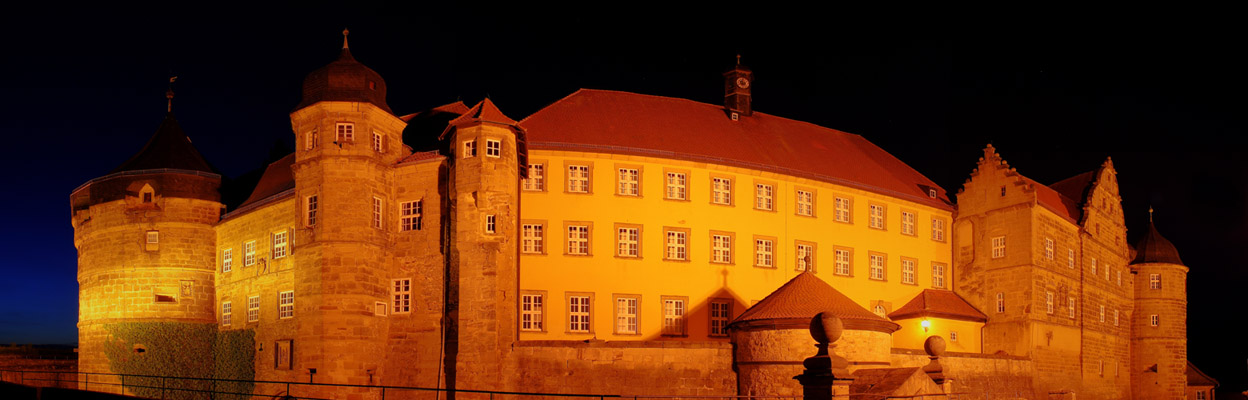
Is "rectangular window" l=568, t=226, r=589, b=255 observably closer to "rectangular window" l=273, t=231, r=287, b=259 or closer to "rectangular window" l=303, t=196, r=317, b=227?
"rectangular window" l=303, t=196, r=317, b=227

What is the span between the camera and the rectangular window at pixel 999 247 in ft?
181

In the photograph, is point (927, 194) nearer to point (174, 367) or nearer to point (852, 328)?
point (852, 328)

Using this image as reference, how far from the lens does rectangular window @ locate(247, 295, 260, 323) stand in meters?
48.1

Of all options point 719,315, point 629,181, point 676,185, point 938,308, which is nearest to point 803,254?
point 719,315

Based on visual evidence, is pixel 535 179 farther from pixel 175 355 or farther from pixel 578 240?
pixel 175 355

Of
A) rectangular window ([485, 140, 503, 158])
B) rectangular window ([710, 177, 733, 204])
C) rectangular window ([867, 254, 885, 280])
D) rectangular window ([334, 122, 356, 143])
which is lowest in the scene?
rectangular window ([867, 254, 885, 280])

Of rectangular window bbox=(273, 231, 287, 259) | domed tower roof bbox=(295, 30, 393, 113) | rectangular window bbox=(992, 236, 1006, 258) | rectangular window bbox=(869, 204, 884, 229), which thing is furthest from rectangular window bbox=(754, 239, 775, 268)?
rectangular window bbox=(273, 231, 287, 259)

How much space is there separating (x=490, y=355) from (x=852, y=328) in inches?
449

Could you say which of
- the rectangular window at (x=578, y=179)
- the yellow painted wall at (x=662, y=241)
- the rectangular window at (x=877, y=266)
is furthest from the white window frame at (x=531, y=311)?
the rectangular window at (x=877, y=266)

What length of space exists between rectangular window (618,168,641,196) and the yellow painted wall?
209 mm

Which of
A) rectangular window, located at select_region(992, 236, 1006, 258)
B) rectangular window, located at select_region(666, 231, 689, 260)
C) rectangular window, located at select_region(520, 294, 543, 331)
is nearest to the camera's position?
rectangular window, located at select_region(520, 294, 543, 331)

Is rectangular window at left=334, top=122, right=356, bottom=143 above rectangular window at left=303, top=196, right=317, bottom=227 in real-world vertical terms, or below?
above

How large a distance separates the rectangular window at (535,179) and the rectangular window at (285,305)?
9.31 metres

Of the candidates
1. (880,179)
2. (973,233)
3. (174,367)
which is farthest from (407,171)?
(973,233)
